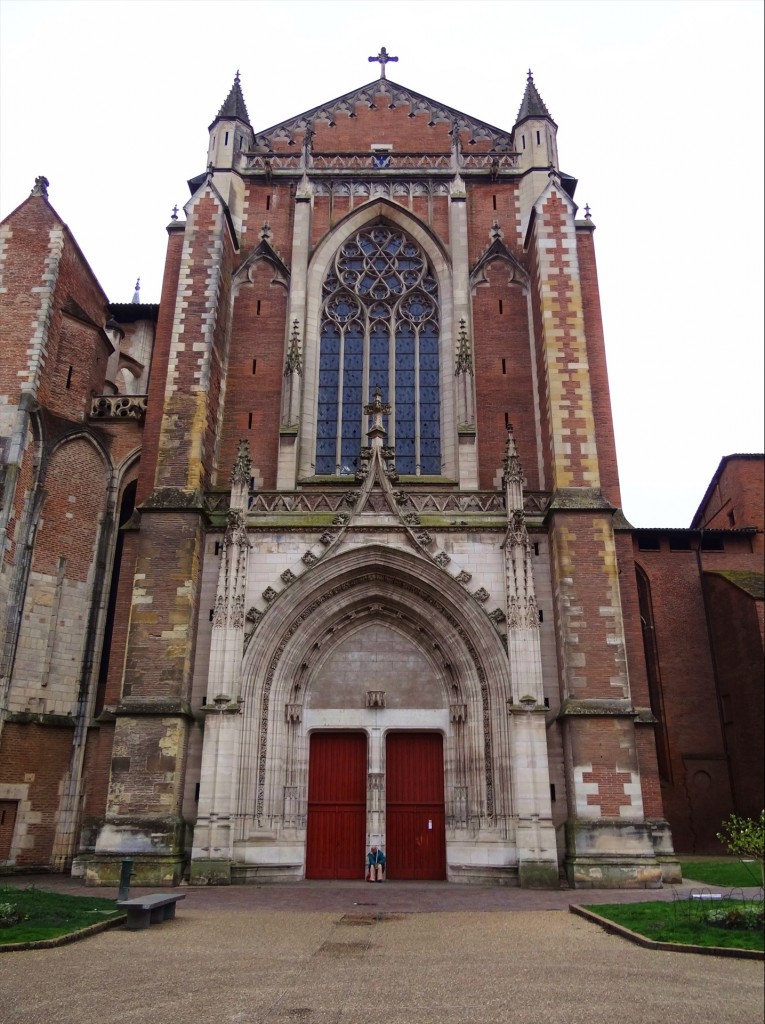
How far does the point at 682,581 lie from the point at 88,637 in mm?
18620

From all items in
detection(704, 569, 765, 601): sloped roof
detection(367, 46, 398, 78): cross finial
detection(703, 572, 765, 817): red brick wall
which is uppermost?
detection(367, 46, 398, 78): cross finial

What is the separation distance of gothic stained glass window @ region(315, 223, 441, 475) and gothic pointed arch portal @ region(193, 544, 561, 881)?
4441 mm

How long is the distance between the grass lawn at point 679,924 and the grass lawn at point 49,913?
6.74 metres

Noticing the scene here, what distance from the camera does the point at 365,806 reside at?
17812 millimetres

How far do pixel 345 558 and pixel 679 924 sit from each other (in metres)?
10.7

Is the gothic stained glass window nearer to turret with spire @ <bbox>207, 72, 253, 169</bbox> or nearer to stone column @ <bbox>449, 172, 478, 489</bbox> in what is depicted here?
stone column @ <bbox>449, 172, 478, 489</bbox>

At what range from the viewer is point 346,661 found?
18.9m

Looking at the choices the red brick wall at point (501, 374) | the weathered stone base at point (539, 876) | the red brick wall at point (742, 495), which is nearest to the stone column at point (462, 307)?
the red brick wall at point (501, 374)

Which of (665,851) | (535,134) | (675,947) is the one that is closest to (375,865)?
(665,851)

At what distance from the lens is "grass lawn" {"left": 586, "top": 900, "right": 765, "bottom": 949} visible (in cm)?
845

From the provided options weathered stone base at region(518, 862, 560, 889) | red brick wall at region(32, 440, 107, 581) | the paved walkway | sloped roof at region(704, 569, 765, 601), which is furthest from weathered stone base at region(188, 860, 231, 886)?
sloped roof at region(704, 569, 765, 601)

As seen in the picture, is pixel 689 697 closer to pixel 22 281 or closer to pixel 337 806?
pixel 337 806

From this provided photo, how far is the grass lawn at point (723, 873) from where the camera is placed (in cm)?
1534

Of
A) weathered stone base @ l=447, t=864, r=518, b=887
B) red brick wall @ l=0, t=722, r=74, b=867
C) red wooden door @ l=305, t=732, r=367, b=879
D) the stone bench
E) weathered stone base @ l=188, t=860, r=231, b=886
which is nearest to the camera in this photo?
the stone bench
